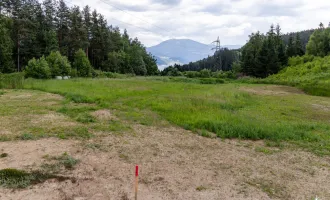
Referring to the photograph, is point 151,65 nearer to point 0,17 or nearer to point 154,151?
point 0,17

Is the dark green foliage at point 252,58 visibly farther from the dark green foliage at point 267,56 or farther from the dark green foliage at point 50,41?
the dark green foliage at point 50,41

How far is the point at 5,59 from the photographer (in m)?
35.0

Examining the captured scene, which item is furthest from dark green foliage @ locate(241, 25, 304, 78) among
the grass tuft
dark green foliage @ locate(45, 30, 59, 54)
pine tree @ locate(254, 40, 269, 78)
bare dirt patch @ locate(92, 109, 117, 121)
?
the grass tuft

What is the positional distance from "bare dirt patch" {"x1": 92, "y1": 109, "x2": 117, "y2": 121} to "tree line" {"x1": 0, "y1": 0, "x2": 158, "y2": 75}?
26.9 metres

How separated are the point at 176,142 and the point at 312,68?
3829 centimetres

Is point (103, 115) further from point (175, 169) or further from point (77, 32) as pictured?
point (77, 32)

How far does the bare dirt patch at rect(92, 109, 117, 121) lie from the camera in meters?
10.1

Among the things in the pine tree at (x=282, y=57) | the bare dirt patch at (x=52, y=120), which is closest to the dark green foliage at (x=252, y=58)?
the pine tree at (x=282, y=57)

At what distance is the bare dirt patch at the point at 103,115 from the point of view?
10057 mm

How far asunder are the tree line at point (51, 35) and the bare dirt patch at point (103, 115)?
88.3ft

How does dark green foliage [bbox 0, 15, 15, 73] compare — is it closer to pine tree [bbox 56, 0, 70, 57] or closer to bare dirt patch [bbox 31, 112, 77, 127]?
pine tree [bbox 56, 0, 70, 57]

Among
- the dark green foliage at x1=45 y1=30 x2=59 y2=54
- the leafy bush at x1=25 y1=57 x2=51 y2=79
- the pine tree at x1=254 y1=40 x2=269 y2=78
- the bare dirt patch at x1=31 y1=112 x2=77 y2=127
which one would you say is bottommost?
the bare dirt patch at x1=31 y1=112 x2=77 y2=127

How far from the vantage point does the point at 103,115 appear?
10.5m

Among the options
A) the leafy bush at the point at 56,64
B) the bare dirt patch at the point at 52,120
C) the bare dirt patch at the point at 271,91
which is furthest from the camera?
the leafy bush at the point at 56,64
